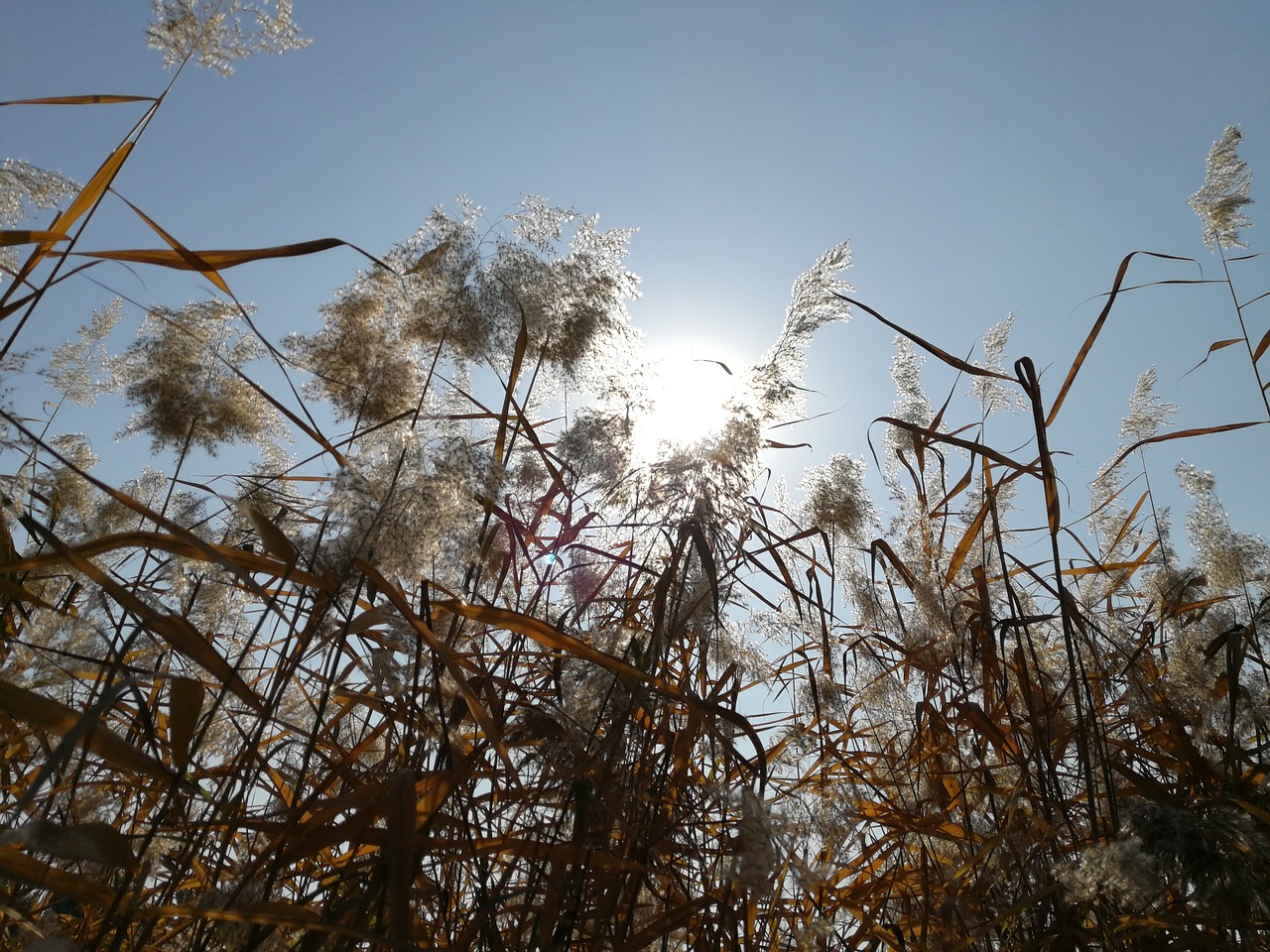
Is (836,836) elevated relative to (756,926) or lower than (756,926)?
elevated

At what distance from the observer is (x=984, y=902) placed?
1.27 meters

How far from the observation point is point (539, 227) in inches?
75.4

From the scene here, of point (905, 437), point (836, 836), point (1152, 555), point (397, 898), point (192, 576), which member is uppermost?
point (905, 437)

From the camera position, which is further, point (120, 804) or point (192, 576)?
point (192, 576)

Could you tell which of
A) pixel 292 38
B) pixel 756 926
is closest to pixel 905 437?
pixel 756 926

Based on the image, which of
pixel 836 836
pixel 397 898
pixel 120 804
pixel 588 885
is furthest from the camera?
pixel 120 804

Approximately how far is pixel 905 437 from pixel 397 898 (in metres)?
2.18

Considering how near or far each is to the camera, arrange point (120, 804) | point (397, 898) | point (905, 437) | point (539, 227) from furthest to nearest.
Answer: point (905, 437)
point (539, 227)
point (120, 804)
point (397, 898)

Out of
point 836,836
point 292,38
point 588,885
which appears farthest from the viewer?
point 292,38

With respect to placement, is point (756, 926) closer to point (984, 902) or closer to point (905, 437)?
point (984, 902)

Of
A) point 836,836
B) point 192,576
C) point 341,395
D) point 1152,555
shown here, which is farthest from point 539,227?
point 1152,555

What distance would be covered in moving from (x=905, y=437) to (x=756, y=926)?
157 cm

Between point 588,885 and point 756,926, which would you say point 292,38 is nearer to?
point 588,885

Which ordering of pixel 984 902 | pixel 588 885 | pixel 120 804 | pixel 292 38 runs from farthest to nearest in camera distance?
pixel 292 38, pixel 120 804, pixel 984 902, pixel 588 885
